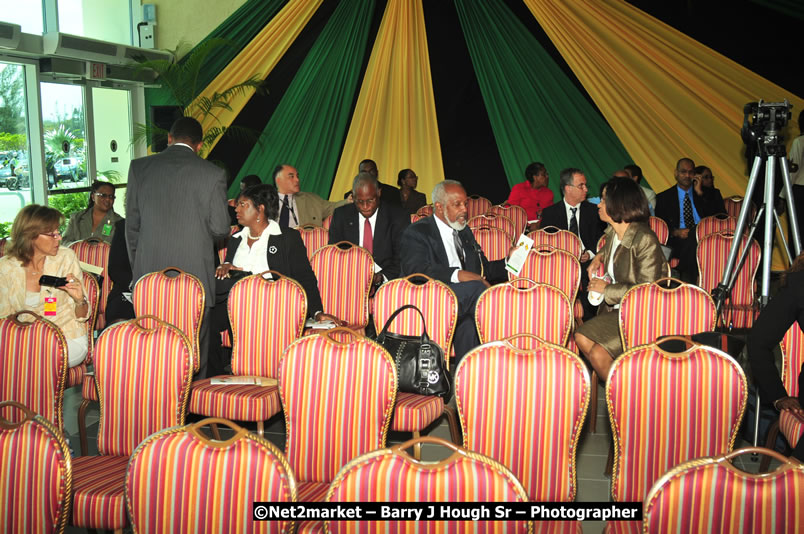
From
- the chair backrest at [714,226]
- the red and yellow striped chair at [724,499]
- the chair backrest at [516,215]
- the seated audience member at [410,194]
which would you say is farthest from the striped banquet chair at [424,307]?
the seated audience member at [410,194]

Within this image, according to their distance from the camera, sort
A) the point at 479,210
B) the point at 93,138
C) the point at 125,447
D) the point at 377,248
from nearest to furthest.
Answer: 1. the point at 125,447
2. the point at 377,248
3. the point at 479,210
4. the point at 93,138

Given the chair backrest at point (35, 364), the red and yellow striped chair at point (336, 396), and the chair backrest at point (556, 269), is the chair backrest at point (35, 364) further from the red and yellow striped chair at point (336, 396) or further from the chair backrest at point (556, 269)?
the chair backrest at point (556, 269)

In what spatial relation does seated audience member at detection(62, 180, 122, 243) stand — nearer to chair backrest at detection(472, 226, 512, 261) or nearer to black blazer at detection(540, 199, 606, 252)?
chair backrest at detection(472, 226, 512, 261)

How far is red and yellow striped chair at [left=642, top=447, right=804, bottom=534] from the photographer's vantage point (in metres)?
1.68

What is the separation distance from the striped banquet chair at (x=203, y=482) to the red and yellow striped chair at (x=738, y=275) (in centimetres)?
391

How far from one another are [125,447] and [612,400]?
74.9 inches

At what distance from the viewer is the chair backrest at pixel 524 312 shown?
3.68 metres

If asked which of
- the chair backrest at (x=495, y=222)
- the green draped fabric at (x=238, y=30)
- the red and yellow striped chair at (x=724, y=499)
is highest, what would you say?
the green draped fabric at (x=238, y=30)

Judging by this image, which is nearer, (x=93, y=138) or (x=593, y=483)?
(x=593, y=483)

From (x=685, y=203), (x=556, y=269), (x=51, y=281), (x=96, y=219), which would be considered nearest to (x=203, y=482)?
(x=51, y=281)

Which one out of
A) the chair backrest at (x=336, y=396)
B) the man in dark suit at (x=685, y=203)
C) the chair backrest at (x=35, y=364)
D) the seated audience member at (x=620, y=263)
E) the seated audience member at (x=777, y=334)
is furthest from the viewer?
the man in dark suit at (x=685, y=203)

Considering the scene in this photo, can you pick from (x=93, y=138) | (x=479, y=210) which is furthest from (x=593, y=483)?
(x=93, y=138)

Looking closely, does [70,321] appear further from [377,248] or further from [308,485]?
[377,248]

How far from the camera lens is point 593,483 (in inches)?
141
